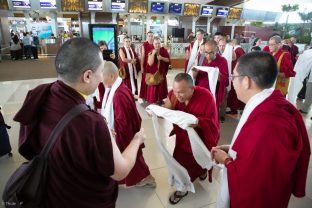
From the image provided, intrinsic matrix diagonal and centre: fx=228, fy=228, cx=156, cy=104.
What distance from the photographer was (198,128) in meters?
2.18

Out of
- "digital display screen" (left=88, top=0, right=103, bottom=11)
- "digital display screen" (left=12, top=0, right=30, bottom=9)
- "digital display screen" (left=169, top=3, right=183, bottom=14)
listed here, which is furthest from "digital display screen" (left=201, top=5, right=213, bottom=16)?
"digital display screen" (left=12, top=0, right=30, bottom=9)

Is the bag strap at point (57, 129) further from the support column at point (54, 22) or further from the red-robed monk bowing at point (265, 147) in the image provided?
the support column at point (54, 22)

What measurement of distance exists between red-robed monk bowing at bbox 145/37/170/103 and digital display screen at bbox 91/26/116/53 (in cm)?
94

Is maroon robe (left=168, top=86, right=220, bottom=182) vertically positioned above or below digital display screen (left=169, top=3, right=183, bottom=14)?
below

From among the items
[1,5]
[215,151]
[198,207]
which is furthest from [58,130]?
[1,5]

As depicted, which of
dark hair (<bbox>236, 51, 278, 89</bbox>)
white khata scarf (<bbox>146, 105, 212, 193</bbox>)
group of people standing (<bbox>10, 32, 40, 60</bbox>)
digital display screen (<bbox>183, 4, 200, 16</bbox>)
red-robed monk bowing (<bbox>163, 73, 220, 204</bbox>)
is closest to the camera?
dark hair (<bbox>236, 51, 278, 89</bbox>)

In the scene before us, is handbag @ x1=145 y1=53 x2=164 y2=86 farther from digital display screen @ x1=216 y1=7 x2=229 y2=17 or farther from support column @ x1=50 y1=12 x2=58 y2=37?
digital display screen @ x1=216 y1=7 x2=229 y2=17

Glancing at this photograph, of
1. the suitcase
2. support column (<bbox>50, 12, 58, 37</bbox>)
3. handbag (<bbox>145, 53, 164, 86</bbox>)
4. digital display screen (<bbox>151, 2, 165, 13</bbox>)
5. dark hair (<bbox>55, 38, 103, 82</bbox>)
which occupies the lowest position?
the suitcase

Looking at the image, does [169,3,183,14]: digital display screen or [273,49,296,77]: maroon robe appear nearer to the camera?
[273,49,296,77]: maroon robe

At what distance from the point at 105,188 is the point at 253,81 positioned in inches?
40.2

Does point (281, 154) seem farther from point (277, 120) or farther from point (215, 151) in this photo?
point (215, 151)

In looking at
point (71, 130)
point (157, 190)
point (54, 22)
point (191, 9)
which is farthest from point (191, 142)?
point (54, 22)

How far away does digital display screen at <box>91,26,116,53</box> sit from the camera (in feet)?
16.4

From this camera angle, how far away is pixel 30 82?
717 centimetres
